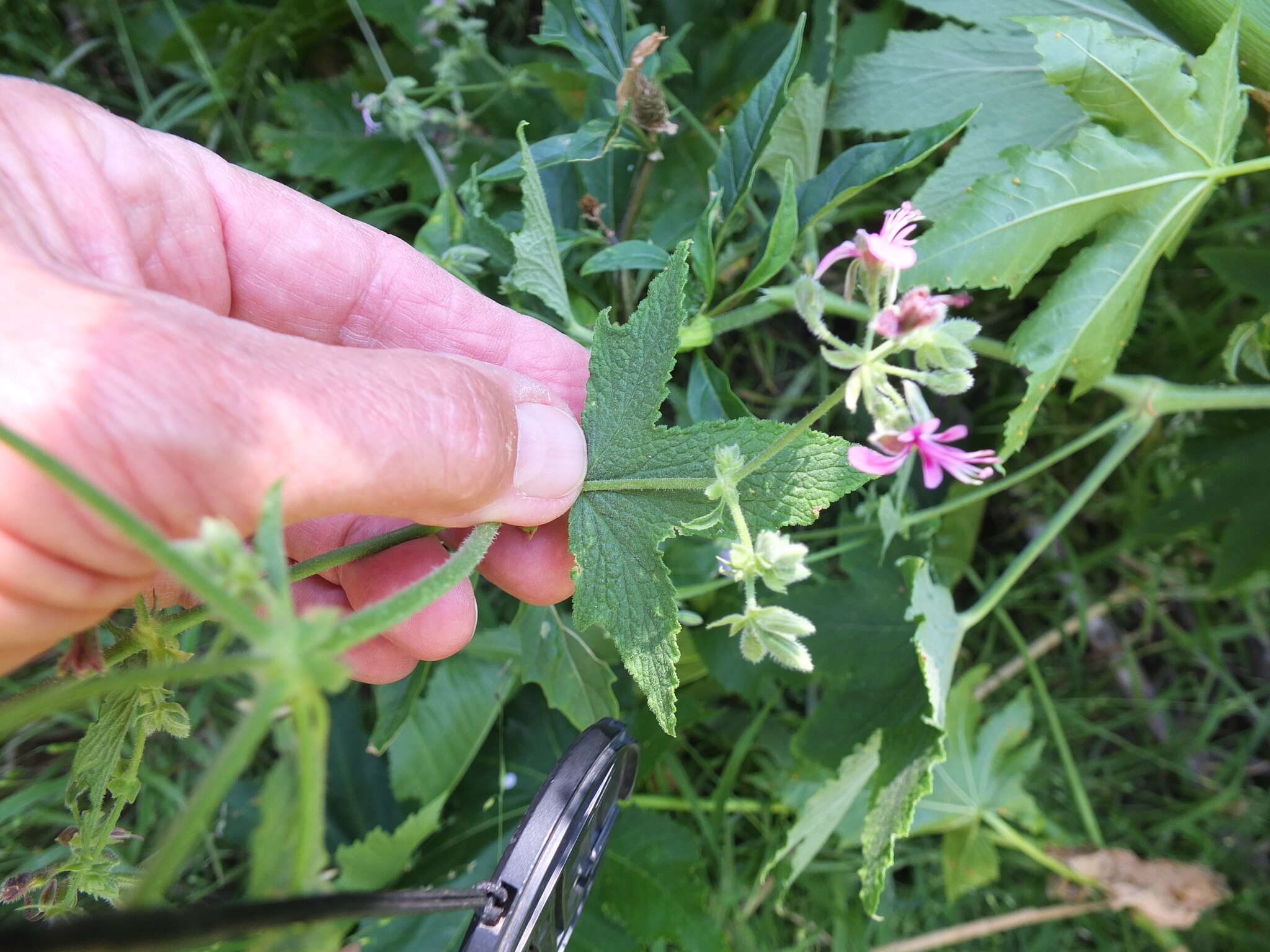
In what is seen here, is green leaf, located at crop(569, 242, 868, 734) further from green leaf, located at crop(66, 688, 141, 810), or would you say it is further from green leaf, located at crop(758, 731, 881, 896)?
green leaf, located at crop(758, 731, 881, 896)

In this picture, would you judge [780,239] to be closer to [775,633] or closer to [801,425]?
[801,425]

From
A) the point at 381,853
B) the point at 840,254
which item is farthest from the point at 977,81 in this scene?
the point at 381,853

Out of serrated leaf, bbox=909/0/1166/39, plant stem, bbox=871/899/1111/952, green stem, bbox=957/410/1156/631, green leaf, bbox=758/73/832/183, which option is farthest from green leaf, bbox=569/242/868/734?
plant stem, bbox=871/899/1111/952

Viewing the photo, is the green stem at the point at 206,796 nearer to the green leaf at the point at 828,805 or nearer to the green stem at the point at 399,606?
the green stem at the point at 399,606

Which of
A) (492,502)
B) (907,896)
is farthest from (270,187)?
(907,896)

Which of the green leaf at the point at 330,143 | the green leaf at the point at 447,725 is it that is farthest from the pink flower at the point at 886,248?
the green leaf at the point at 330,143
